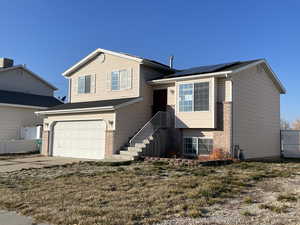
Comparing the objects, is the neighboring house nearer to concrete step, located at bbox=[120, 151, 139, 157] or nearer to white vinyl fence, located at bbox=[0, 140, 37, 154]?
concrete step, located at bbox=[120, 151, 139, 157]

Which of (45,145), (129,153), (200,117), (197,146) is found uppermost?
(200,117)

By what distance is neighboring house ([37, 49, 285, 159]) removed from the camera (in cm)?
1593

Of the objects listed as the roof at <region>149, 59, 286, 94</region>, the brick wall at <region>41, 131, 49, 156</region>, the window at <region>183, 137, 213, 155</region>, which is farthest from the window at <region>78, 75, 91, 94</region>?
the window at <region>183, 137, 213, 155</region>

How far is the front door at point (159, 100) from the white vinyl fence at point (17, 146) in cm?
993

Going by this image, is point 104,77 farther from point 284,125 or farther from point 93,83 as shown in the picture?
point 284,125

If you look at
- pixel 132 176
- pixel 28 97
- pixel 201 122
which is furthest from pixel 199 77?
pixel 28 97

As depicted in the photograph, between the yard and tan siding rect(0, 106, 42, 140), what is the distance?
45.5 feet

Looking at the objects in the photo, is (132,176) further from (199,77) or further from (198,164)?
(199,77)

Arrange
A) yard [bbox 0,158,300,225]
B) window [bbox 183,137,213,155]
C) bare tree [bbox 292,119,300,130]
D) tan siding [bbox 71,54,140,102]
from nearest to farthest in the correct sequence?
yard [bbox 0,158,300,225], window [bbox 183,137,213,155], tan siding [bbox 71,54,140,102], bare tree [bbox 292,119,300,130]

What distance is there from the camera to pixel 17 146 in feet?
72.7

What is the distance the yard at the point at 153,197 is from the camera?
5727 millimetres

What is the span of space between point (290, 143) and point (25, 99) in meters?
20.7

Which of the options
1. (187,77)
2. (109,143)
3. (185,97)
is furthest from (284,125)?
(109,143)

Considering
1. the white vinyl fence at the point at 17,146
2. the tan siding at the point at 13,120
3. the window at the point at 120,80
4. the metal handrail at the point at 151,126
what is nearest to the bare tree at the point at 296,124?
the metal handrail at the point at 151,126
